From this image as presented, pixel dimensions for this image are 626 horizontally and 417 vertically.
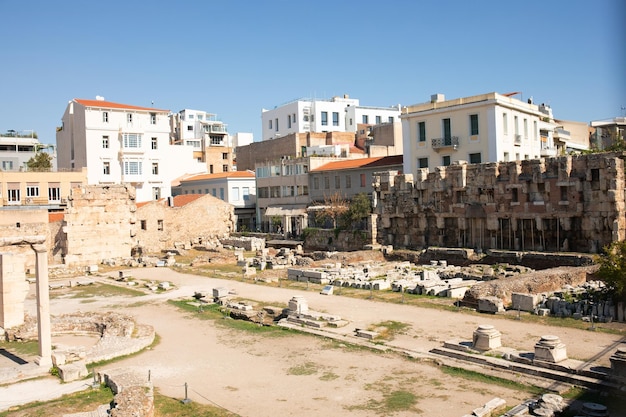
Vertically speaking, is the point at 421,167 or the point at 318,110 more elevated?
the point at 318,110

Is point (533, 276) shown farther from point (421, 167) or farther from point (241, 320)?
point (421, 167)

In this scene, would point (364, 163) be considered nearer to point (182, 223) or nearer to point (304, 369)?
point (182, 223)

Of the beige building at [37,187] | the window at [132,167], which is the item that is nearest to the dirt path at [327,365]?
the beige building at [37,187]

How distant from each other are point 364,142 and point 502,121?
27415 mm

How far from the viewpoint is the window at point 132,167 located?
59281mm

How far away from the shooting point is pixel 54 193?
54.0 metres

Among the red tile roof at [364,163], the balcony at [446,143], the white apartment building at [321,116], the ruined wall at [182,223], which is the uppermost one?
the white apartment building at [321,116]

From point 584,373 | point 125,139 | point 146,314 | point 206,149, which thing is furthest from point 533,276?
point 206,149

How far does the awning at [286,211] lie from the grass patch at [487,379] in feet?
120

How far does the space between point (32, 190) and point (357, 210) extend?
29.6m

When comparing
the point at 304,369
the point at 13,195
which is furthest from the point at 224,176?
the point at 304,369

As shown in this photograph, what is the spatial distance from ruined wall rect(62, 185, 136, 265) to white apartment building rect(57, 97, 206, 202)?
12.9 m

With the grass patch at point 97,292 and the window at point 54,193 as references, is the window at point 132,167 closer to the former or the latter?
the window at point 54,193

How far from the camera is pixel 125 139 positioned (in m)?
59.2
